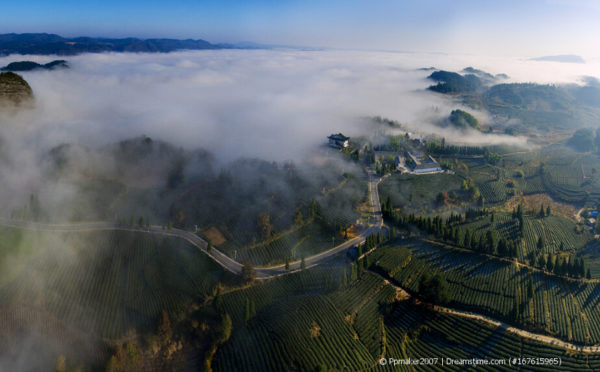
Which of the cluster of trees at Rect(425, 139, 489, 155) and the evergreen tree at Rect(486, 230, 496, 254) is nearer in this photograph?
the evergreen tree at Rect(486, 230, 496, 254)

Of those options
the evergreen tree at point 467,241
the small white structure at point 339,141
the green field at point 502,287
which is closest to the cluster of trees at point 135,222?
the green field at point 502,287

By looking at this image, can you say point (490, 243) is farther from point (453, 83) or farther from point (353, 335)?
point (453, 83)

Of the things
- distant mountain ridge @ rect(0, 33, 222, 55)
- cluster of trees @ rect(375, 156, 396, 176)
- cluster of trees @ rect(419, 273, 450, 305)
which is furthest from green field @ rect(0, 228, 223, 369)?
distant mountain ridge @ rect(0, 33, 222, 55)

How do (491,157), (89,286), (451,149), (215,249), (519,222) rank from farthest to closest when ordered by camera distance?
(451,149), (491,157), (519,222), (215,249), (89,286)

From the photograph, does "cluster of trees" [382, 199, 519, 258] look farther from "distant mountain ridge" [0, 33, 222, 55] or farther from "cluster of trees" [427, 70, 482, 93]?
"distant mountain ridge" [0, 33, 222, 55]

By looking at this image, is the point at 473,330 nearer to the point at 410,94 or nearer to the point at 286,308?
the point at 286,308

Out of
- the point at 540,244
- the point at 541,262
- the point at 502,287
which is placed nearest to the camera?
the point at 502,287

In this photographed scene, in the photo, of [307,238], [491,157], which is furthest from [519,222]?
[307,238]
